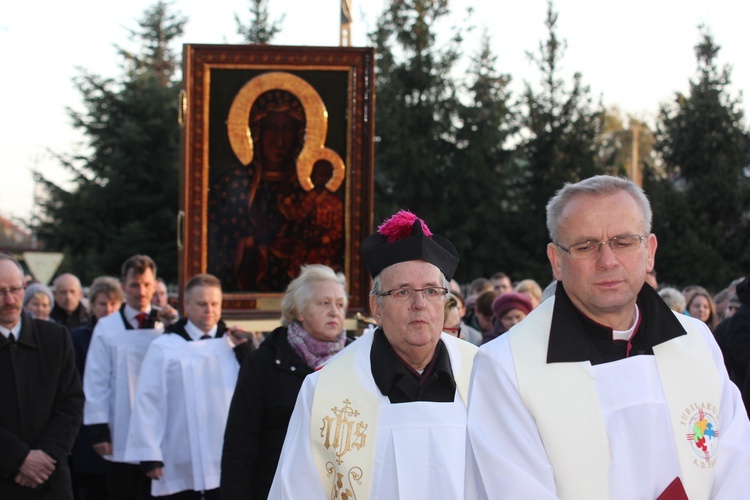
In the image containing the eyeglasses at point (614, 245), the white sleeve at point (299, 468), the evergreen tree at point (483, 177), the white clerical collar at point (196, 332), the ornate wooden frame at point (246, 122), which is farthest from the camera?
the evergreen tree at point (483, 177)

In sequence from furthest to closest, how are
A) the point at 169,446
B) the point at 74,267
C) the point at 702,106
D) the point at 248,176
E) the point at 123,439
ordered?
the point at 702,106 < the point at 74,267 < the point at 248,176 < the point at 123,439 < the point at 169,446

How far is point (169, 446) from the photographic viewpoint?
6.88 meters

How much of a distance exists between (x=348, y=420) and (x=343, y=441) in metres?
0.08

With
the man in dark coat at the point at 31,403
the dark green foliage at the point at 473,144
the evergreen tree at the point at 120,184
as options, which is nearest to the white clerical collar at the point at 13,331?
the man in dark coat at the point at 31,403

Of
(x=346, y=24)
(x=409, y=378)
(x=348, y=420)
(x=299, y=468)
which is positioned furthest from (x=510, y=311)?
(x=299, y=468)

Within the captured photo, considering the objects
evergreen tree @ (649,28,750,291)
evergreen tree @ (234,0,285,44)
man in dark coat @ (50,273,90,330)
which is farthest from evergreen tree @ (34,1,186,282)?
man in dark coat @ (50,273,90,330)

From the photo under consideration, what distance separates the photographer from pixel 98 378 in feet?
25.7

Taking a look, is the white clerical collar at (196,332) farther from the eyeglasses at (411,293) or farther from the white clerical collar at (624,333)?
the white clerical collar at (624,333)

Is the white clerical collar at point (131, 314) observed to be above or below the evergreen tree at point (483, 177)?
below

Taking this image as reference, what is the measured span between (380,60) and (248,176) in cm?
2243

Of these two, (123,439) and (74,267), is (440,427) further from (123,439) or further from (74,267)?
(74,267)

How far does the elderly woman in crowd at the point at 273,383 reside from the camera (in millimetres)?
4676

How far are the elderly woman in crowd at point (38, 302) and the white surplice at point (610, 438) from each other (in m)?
6.69

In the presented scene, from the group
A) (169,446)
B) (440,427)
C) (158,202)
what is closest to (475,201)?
(158,202)
